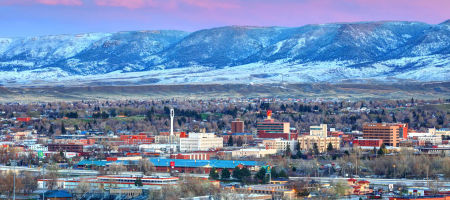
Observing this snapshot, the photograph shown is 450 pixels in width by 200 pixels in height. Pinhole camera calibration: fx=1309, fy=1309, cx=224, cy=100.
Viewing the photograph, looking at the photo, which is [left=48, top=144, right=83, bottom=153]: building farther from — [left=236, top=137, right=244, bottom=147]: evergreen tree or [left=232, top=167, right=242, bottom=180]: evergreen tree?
[left=232, top=167, right=242, bottom=180]: evergreen tree

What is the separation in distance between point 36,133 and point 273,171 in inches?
1679

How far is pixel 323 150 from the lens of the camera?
87375 mm

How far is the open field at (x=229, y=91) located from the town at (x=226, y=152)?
686 inches

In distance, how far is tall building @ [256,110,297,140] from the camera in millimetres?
96312

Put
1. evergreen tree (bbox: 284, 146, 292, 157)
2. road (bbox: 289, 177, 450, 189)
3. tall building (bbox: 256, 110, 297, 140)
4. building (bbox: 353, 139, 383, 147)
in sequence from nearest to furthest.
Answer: road (bbox: 289, 177, 450, 189)
evergreen tree (bbox: 284, 146, 292, 157)
building (bbox: 353, 139, 383, 147)
tall building (bbox: 256, 110, 297, 140)

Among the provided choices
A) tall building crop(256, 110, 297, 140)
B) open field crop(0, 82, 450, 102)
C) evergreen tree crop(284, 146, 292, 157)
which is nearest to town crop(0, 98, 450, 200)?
evergreen tree crop(284, 146, 292, 157)

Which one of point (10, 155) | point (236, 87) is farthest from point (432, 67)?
point (10, 155)

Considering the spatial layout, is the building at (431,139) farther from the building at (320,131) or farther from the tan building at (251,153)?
the tan building at (251,153)

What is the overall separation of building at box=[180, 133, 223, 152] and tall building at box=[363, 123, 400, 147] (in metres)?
10.6

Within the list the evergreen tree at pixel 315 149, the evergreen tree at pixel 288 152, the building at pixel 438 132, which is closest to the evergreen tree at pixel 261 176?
the evergreen tree at pixel 288 152

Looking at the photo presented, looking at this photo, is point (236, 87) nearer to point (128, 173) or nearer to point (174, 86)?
point (174, 86)

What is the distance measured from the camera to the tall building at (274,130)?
96312 mm

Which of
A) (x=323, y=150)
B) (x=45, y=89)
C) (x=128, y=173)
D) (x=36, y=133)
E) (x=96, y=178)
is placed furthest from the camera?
(x=45, y=89)

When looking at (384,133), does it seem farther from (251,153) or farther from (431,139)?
(251,153)
